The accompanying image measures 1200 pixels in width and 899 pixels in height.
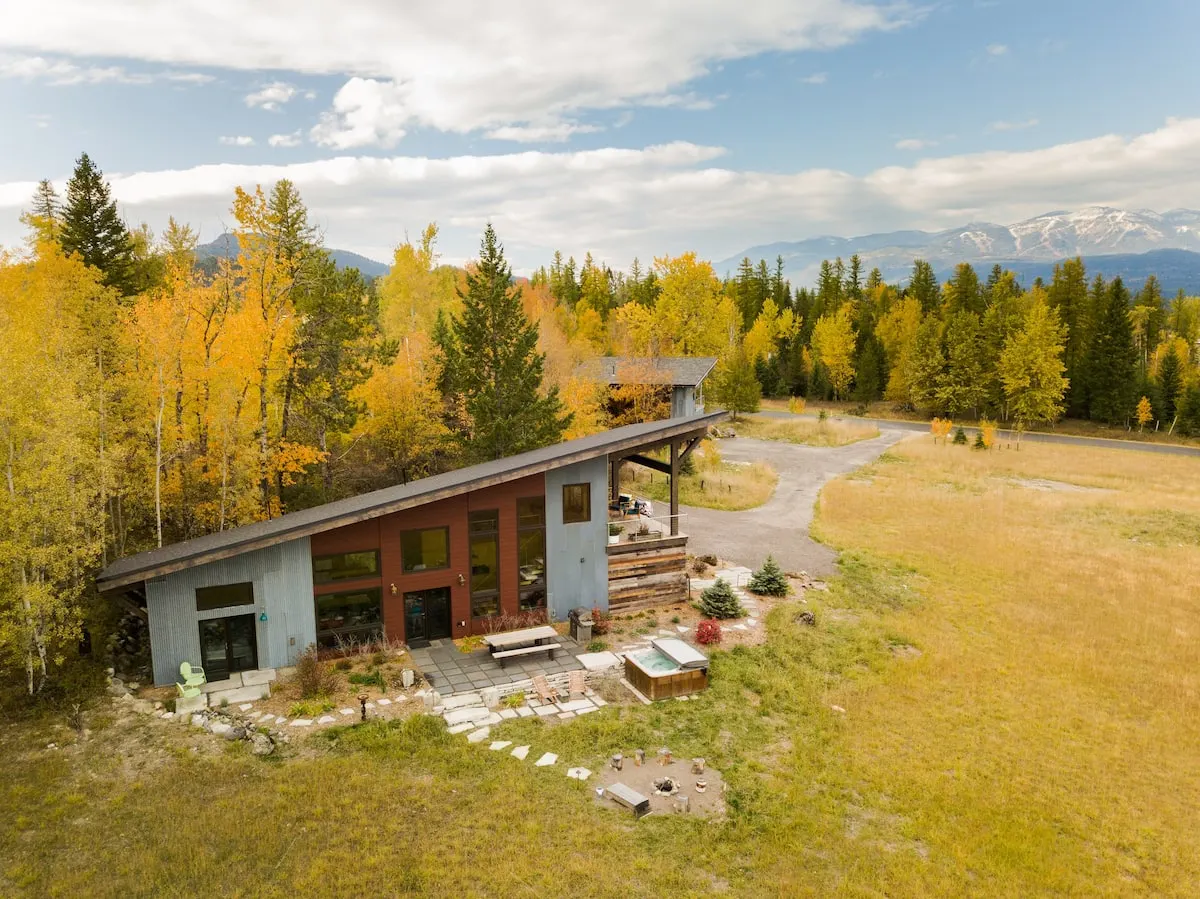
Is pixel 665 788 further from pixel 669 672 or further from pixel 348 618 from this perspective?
pixel 348 618

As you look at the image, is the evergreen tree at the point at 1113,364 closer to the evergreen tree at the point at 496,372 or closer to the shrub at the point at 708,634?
the evergreen tree at the point at 496,372

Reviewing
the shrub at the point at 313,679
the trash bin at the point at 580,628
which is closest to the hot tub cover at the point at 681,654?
the trash bin at the point at 580,628

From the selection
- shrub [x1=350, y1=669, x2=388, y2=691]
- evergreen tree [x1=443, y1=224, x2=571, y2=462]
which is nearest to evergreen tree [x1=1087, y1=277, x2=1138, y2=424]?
evergreen tree [x1=443, y1=224, x2=571, y2=462]

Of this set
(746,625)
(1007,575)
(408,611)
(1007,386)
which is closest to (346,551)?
(408,611)

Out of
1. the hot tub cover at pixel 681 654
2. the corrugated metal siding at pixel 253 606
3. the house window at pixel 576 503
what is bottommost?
the hot tub cover at pixel 681 654

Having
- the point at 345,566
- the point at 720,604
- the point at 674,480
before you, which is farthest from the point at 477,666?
the point at 674,480

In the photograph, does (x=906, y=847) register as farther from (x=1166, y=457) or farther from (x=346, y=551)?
(x=1166, y=457)
